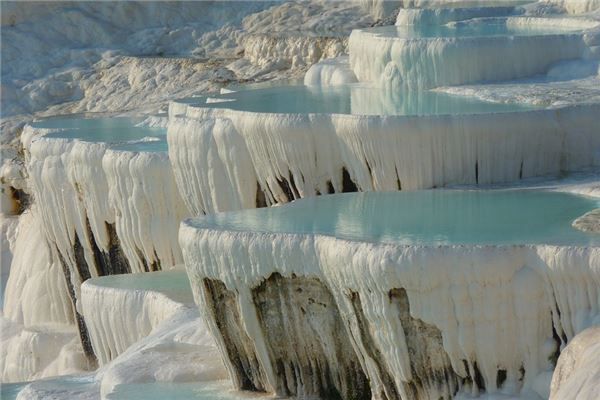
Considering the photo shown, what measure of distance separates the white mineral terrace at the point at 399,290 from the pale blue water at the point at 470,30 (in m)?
4.62

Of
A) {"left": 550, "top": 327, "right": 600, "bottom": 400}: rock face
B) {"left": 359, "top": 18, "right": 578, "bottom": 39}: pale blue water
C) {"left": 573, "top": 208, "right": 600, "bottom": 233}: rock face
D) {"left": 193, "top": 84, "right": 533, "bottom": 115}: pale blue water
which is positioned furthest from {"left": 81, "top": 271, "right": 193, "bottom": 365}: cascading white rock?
{"left": 550, "top": 327, "right": 600, "bottom": 400}: rock face

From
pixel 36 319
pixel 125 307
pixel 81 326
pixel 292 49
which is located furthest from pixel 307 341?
pixel 292 49

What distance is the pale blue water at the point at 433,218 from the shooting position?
9453mm

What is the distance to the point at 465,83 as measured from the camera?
13453 millimetres

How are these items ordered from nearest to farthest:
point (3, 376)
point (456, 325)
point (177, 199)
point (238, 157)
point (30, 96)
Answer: point (456, 325)
point (238, 157)
point (177, 199)
point (3, 376)
point (30, 96)

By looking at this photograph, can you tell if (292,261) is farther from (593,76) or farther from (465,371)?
(593,76)

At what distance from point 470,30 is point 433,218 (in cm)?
611

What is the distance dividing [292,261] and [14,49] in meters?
13.2

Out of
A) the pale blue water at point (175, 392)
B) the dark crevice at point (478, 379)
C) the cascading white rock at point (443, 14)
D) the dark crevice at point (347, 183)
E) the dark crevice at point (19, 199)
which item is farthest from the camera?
the dark crevice at point (19, 199)

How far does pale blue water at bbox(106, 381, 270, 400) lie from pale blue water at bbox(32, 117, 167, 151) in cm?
366

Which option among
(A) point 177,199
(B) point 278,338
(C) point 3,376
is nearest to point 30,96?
(C) point 3,376

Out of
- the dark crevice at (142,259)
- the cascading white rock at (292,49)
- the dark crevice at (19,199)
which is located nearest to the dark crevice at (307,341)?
the dark crevice at (142,259)

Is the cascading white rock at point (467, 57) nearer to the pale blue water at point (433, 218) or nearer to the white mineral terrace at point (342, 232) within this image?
the white mineral terrace at point (342, 232)

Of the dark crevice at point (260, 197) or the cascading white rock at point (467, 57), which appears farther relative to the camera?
the cascading white rock at point (467, 57)
